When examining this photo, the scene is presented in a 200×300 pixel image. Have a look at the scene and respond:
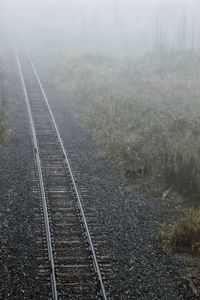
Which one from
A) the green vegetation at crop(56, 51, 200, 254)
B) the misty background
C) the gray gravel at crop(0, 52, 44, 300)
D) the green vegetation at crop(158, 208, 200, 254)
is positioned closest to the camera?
the gray gravel at crop(0, 52, 44, 300)

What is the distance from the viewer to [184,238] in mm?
11977

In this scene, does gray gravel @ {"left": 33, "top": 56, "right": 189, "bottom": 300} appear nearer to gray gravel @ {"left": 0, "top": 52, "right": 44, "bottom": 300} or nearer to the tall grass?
the tall grass

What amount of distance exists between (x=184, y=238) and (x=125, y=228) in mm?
1793

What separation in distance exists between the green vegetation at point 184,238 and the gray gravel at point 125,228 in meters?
0.34

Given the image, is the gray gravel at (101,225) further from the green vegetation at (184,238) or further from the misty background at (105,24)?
the misty background at (105,24)

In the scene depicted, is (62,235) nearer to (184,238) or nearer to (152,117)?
(184,238)

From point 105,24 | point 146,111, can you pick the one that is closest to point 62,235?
point 146,111

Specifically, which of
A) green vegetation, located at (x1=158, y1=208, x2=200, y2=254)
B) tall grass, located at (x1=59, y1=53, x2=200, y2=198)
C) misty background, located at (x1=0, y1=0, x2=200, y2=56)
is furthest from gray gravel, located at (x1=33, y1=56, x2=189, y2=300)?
misty background, located at (x1=0, y1=0, x2=200, y2=56)

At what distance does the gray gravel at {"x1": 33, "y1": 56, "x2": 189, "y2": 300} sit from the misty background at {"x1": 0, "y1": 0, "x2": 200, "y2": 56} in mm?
24498

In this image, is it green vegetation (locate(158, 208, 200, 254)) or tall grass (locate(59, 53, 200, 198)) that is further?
tall grass (locate(59, 53, 200, 198))

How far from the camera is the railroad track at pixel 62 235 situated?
10.1 meters

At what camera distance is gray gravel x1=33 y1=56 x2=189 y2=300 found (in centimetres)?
1026

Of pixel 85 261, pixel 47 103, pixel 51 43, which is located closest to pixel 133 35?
pixel 51 43

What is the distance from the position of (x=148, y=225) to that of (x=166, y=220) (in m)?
0.69
